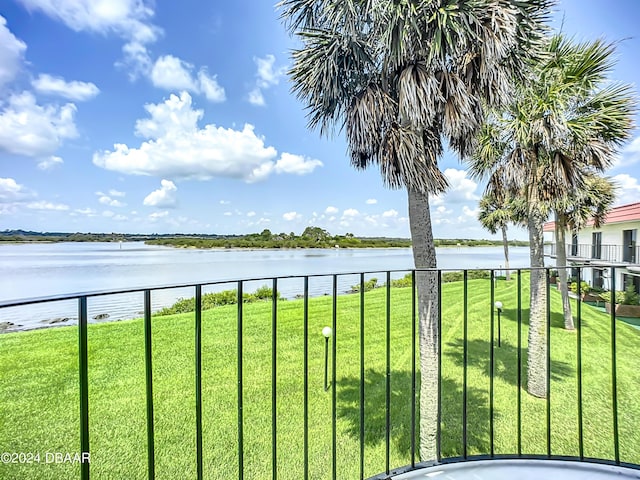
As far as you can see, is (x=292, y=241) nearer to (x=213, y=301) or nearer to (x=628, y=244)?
(x=213, y=301)

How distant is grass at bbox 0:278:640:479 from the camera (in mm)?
3391

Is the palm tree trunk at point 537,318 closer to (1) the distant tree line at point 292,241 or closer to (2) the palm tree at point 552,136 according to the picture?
(2) the palm tree at point 552,136

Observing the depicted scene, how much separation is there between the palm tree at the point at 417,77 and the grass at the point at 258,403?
1.50 metres

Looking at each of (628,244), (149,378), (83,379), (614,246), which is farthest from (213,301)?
(614,246)

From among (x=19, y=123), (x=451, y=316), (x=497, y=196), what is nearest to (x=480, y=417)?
(x=497, y=196)

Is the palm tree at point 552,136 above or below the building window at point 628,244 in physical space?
above

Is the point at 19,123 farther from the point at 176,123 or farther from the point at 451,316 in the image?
the point at 451,316

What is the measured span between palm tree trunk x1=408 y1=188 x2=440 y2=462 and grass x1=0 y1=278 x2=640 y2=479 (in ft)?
2.45

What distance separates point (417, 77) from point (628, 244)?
14838mm

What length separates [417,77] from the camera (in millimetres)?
2955

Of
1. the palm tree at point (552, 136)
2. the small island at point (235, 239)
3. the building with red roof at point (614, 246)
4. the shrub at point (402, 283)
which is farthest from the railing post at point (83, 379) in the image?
the shrub at point (402, 283)

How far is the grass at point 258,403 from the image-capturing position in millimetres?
3391

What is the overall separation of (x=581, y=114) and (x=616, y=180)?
5.84 meters

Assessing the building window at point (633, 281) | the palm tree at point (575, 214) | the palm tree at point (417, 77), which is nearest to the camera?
the palm tree at point (417, 77)
